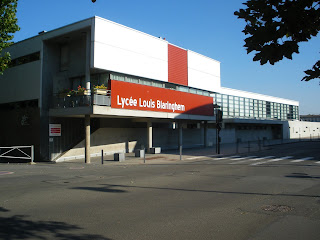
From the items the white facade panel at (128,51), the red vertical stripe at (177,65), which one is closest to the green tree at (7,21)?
the white facade panel at (128,51)

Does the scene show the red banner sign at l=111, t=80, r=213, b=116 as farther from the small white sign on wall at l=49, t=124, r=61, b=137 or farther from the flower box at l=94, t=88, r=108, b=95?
the small white sign on wall at l=49, t=124, r=61, b=137

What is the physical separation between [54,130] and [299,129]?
55029mm

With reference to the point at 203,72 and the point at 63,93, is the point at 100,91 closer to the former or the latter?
the point at 63,93

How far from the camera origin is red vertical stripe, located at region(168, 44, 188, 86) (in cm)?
2700

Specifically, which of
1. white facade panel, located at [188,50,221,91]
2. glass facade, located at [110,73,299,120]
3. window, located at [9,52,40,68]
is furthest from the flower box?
white facade panel, located at [188,50,221,91]

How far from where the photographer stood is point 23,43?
24.4 m

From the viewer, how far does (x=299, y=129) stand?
62.2 metres

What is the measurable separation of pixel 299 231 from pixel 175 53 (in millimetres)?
23613

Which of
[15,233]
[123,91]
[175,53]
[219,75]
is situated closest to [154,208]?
[15,233]

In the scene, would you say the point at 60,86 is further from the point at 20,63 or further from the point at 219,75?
the point at 219,75

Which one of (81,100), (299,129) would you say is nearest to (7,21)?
(81,100)

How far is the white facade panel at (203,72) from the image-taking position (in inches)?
1175

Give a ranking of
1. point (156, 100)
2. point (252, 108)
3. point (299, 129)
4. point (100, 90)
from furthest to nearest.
→ point (299, 129)
point (252, 108)
point (156, 100)
point (100, 90)

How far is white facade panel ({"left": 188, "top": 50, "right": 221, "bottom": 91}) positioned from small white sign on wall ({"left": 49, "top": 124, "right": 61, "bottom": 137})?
1365 cm
